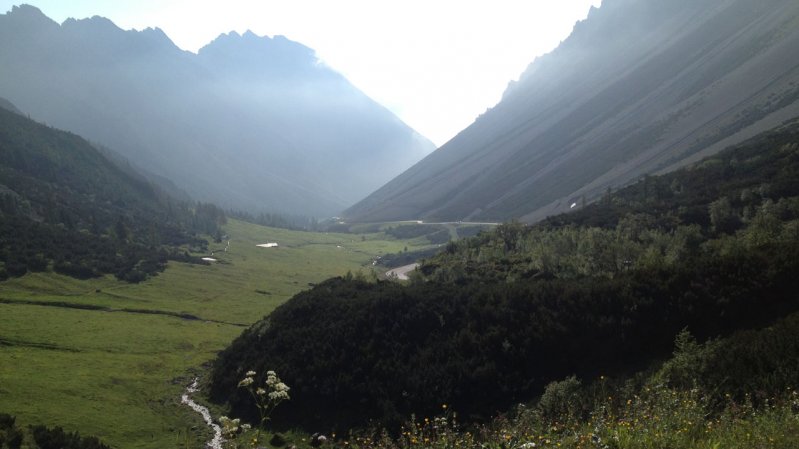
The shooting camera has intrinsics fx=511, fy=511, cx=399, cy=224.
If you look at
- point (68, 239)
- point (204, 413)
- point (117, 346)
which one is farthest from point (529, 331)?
point (68, 239)

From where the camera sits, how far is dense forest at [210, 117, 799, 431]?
40438 millimetres

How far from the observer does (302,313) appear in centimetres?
6575

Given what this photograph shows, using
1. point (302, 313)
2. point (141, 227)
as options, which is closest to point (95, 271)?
point (302, 313)

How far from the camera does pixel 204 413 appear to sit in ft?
167

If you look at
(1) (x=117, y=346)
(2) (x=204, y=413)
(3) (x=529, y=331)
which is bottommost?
(2) (x=204, y=413)

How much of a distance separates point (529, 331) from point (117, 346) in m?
56.9

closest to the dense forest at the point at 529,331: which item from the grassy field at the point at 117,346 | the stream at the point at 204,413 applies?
the stream at the point at 204,413

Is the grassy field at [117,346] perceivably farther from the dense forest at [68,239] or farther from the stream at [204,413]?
the dense forest at [68,239]

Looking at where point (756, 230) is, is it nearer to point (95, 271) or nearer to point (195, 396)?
point (195, 396)

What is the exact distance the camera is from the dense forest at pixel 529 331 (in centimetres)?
4044

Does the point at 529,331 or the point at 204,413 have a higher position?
the point at 529,331

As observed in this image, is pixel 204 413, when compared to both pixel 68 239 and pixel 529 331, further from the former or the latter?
pixel 68 239

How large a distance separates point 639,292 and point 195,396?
4680 centimetres

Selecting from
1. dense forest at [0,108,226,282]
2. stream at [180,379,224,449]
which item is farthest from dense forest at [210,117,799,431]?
dense forest at [0,108,226,282]
